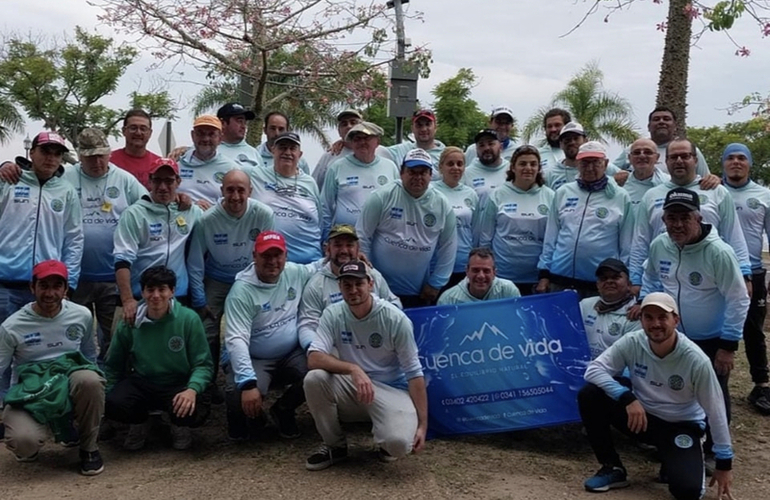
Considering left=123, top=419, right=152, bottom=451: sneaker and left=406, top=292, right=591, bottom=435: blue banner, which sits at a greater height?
left=406, top=292, right=591, bottom=435: blue banner

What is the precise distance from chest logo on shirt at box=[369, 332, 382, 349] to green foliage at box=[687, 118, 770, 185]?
132 feet

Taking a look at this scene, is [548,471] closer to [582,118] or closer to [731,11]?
[731,11]

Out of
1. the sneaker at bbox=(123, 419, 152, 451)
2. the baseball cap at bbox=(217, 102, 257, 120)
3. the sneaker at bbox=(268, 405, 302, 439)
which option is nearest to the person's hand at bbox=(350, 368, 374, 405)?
the sneaker at bbox=(268, 405, 302, 439)

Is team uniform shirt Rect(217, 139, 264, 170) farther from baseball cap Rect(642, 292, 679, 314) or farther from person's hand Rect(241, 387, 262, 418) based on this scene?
baseball cap Rect(642, 292, 679, 314)

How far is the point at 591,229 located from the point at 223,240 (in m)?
3.23

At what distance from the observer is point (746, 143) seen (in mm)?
43906

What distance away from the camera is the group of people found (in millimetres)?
5664

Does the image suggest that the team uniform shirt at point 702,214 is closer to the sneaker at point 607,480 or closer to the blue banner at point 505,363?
the blue banner at point 505,363

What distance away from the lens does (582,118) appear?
33562mm

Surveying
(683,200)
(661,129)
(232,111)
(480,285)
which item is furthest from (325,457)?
(661,129)

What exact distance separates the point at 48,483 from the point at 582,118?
3112cm

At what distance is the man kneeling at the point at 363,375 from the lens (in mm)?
5527

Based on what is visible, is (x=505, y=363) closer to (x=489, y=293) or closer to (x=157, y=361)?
(x=489, y=293)

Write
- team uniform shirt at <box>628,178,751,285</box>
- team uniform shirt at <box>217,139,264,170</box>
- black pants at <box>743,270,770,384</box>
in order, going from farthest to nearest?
team uniform shirt at <box>217,139,264,170</box> → black pants at <box>743,270,770,384</box> → team uniform shirt at <box>628,178,751,285</box>
